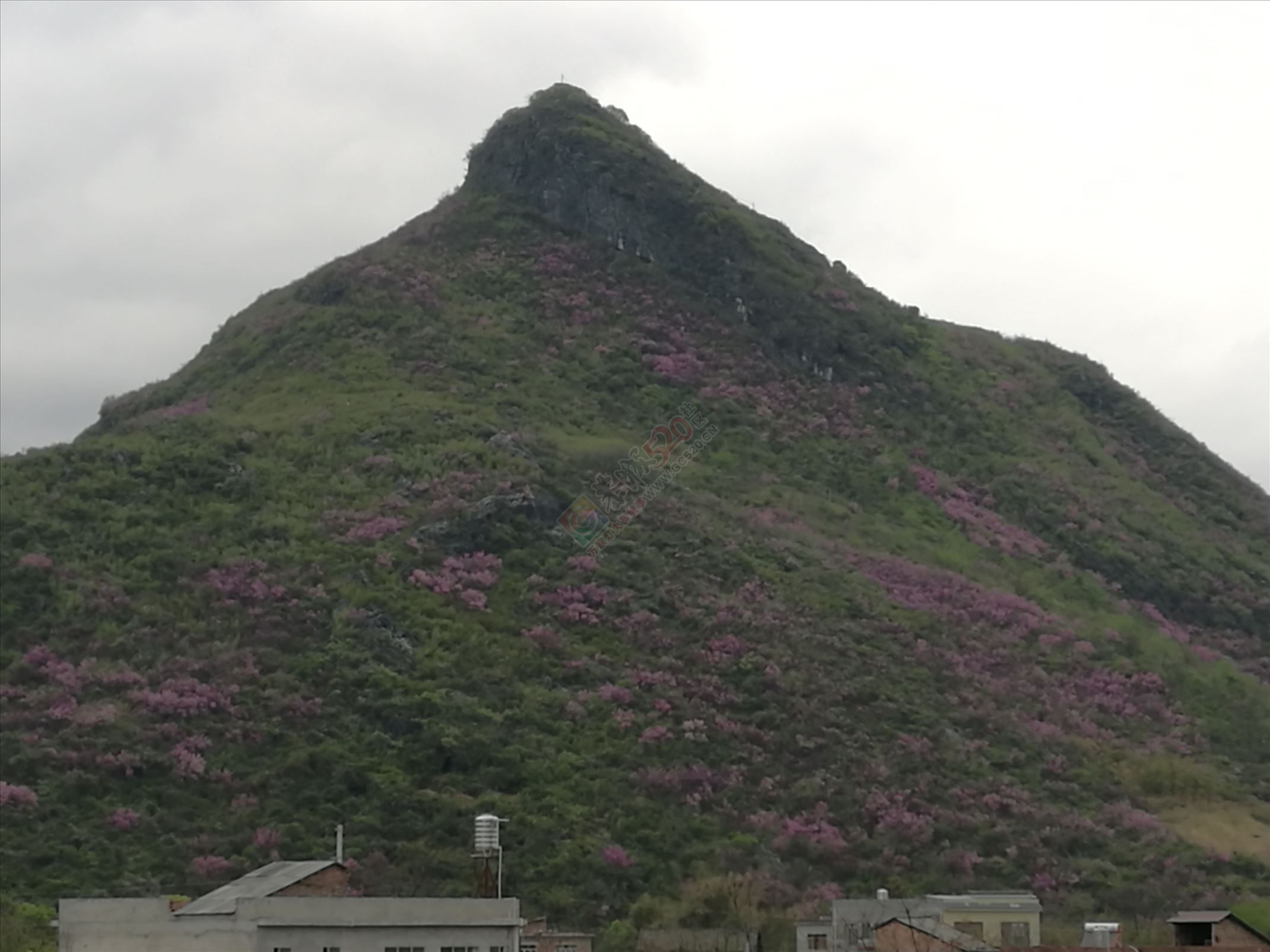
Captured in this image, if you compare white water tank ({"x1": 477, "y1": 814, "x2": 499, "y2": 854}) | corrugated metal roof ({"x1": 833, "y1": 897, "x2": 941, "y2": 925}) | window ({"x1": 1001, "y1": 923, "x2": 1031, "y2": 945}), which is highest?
white water tank ({"x1": 477, "y1": 814, "x2": 499, "y2": 854})

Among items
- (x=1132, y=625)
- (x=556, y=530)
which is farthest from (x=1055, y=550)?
(x=556, y=530)

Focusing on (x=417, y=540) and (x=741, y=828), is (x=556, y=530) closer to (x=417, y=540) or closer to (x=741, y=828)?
(x=417, y=540)

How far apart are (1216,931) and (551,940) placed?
1756 centimetres

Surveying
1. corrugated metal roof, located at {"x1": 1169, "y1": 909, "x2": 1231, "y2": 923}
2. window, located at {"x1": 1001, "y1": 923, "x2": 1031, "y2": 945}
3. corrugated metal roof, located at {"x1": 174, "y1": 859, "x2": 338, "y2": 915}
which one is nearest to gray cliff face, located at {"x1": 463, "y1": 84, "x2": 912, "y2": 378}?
window, located at {"x1": 1001, "y1": 923, "x2": 1031, "y2": 945}

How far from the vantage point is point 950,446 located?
118m

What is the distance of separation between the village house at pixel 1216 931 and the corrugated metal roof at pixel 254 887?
21453mm

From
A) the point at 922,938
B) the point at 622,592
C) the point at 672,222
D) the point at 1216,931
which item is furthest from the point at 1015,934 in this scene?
the point at 672,222

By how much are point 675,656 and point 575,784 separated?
1147 cm

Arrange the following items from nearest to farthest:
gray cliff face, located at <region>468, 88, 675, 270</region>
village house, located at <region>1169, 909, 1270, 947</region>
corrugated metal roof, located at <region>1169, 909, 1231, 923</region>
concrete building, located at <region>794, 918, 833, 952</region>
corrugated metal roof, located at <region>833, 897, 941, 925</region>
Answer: village house, located at <region>1169, 909, 1270, 947</region> < corrugated metal roof, located at <region>1169, 909, 1231, 923</region> < corrugated metal roof, located at <region>833, 897, 941, 925</region> < concrete building, located at <region>794, 918, 833, 952</region> < gray cliff face, located at <region>468, 88, 675, 270</region>

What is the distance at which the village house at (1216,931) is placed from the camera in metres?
53.6

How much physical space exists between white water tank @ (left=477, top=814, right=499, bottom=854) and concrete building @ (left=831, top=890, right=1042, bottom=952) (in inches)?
380

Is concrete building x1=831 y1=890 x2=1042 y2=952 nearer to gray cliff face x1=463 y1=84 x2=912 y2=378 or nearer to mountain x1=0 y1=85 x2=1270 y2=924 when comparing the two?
mountain x1=0 y1=85 x2=1270 y2=924

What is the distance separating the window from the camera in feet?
200

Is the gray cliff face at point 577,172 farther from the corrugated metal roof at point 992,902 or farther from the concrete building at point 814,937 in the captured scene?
the concrete building at point 814,937
